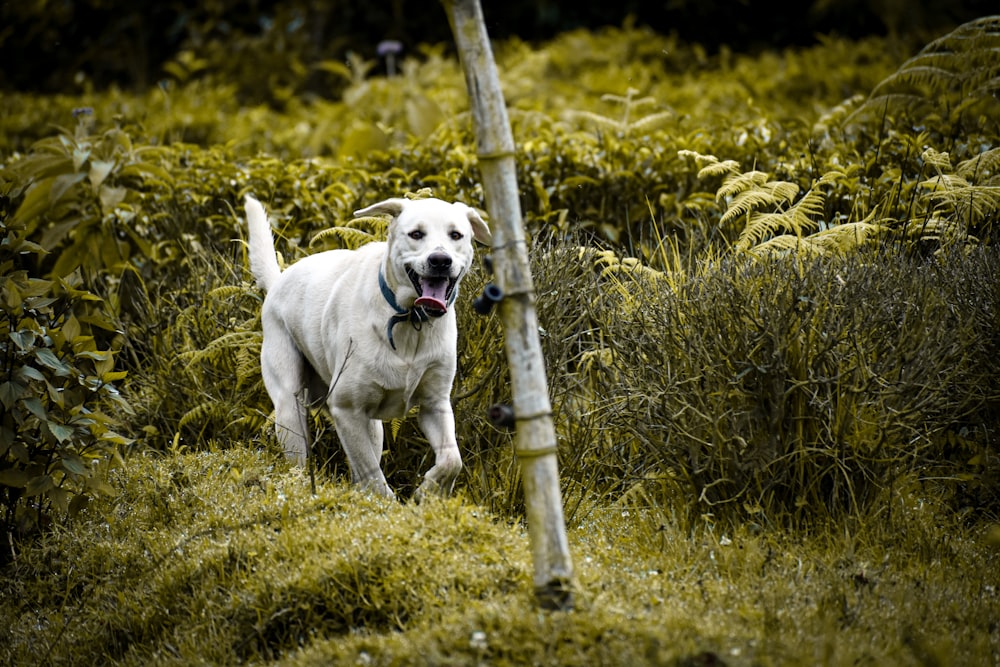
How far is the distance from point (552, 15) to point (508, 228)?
1223 cm

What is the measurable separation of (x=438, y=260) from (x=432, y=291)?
0.51 ft

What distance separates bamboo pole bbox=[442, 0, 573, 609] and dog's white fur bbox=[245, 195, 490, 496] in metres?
0.97

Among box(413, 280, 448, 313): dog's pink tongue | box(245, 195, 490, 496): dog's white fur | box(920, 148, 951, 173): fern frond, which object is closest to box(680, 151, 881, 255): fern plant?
box(920, 148, 951, 173): fern frond

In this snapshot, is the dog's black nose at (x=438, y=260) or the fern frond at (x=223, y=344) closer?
the dog's black nose at (x=438, y=260)

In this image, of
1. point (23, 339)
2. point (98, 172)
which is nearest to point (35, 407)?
point (23, 339)

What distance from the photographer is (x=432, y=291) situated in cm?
435

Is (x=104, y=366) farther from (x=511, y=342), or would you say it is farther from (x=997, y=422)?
(x=997, y=422)

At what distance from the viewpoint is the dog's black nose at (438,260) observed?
4.25 m

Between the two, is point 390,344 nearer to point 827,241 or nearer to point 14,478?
point 14,478

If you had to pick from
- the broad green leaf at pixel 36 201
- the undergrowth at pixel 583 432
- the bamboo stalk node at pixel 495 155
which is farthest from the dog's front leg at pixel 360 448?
the broad green leaf at pixel 36 201

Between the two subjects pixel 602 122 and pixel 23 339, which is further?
pixel 602 122

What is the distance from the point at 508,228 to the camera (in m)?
3.32

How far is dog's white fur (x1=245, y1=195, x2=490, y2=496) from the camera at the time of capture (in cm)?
444

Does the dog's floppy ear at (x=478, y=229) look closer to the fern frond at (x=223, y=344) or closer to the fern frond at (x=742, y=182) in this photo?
the fern frond at (x=742, y=182)
